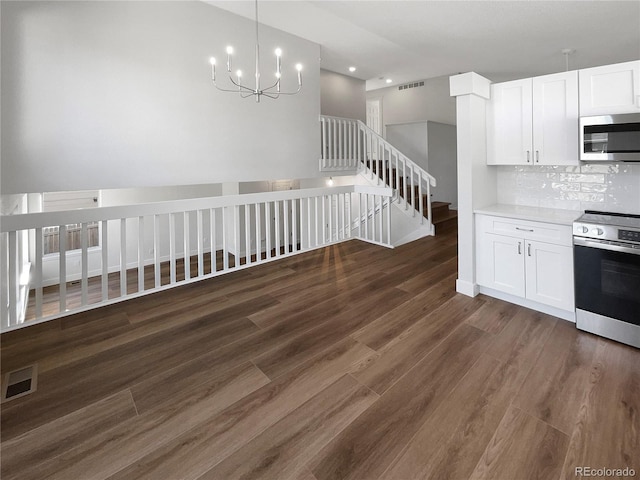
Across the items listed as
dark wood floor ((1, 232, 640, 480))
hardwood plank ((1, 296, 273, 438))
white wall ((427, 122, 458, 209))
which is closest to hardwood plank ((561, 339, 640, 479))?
dark wood floor ((1, 232, 640, 480))

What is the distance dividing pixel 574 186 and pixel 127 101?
5.01 meters

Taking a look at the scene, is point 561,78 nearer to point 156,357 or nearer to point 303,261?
point 303,261

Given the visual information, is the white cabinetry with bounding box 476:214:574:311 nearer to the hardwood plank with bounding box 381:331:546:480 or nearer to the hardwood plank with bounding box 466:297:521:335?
the hardwood plank with bounding box 466:297:521:335

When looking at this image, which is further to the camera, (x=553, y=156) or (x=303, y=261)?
(x=303, y=261)

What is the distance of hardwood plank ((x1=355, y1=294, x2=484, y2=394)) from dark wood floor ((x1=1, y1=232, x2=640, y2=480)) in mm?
15

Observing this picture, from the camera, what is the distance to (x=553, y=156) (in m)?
2.91

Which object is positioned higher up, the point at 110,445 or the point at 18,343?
the point at 18,343

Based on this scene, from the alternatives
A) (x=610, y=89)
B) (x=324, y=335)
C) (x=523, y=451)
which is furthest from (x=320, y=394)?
(x=610, y=89)

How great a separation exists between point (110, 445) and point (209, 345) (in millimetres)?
929

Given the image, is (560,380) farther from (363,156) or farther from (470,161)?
(363,156)

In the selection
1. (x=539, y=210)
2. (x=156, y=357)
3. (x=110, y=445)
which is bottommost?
(x=110, y=445)

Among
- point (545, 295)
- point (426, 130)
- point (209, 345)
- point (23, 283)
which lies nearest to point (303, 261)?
point (209, 345)

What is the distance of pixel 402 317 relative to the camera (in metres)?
2.81

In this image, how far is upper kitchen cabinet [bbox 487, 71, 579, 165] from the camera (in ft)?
9.13
